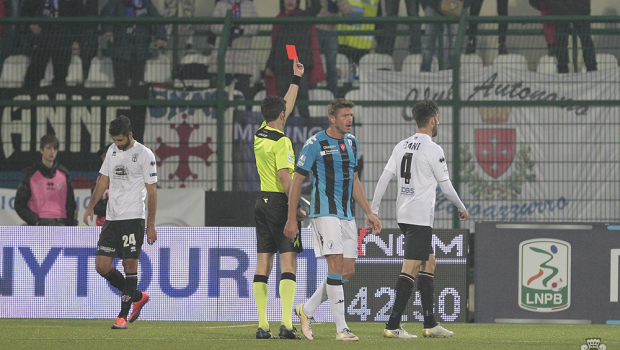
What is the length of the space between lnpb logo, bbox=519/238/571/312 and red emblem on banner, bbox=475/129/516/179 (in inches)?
85.8

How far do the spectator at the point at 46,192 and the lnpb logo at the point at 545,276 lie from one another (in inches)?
210

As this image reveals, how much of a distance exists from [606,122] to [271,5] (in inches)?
266

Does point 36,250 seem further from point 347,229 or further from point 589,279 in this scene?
point 589,279

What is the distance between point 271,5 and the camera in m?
16.4

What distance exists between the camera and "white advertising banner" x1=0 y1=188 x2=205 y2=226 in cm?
1170

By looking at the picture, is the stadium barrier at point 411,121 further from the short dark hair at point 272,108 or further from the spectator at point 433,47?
the short dark hair at point 272,108

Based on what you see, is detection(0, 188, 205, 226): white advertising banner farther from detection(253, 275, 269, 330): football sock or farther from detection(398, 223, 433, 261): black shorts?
detection(398, 223, 433, 261): black shorts

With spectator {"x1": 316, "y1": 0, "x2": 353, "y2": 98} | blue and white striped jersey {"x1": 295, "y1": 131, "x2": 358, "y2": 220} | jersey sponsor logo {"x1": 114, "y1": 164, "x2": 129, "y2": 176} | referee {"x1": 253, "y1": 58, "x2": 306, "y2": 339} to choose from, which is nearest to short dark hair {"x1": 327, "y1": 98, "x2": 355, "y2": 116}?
blue and white striped jersey {"x1": 295, "y1": 131, "x2": 358, "y2": 220}

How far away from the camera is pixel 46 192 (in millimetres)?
10938

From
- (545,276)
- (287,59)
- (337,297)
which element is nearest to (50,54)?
(287,59)

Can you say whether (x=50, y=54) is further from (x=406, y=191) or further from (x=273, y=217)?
(x=406, y=191)

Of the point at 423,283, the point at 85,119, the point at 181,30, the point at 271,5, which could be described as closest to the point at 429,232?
the point at 423,283

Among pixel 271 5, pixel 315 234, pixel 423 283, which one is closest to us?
pixel 315 234

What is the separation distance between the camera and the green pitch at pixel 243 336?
6922 mm
